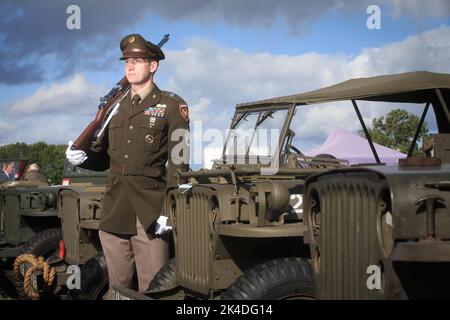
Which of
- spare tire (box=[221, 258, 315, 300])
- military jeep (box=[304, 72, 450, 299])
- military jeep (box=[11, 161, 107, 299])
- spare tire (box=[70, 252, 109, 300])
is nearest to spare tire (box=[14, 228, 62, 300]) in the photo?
military jeep (box=[11, 161, 107, 299])

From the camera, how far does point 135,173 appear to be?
12.6ft

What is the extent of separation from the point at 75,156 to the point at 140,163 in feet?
1.21

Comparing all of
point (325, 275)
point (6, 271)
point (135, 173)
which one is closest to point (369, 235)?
point (325, 275)

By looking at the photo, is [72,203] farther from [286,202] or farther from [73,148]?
[286,202]

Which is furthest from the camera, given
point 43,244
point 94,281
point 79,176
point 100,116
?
point 79,176

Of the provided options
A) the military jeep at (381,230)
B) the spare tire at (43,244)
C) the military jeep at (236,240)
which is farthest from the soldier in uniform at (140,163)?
the spare tire at (43,244)

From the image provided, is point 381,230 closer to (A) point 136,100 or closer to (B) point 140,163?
(B) point 140,163

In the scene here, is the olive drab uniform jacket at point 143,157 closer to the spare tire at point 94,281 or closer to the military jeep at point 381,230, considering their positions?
the spare tire at point 94,281

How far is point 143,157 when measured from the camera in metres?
3.88

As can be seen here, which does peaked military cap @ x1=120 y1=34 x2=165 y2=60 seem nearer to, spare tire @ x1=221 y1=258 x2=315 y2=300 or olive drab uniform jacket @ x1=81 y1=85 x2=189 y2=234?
olive drab uniform jacket @ x1=81 y1=85 x2=189 y2=234

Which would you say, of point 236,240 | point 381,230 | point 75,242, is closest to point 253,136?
point 75,242

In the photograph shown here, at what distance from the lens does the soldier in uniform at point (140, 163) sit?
386 centimetres

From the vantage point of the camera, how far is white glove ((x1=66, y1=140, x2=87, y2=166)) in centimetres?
390

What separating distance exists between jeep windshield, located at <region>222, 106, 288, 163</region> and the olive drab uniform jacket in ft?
4.35
